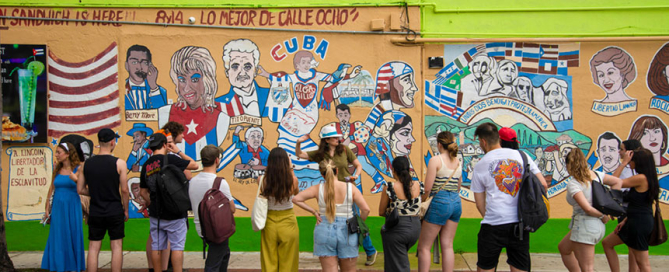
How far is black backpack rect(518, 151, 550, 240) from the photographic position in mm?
4906

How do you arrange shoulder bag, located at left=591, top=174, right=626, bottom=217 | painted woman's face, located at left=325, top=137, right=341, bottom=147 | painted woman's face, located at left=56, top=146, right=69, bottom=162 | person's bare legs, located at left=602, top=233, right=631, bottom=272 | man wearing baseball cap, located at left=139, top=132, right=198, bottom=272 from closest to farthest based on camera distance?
shoulder bag, located at left=591, top=174, right=626, bottom=217, man wearing baseball cap, located at left=139, top=132, right=198, bottom=272, person's bare legs, located at left=602, top=233, right=631, bottom=272, painted woman's face, located at left=56, top=146, right=69, bottom=162, painted woman's face, located at left=325, top=137, right=341, bottom=147

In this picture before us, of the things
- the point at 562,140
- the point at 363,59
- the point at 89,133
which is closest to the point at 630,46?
the point at 562,140

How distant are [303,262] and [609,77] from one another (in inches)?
209

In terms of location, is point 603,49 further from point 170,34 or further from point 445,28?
point 170,34

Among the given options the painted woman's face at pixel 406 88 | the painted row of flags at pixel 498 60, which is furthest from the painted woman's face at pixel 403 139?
the painted row of flags at pixel 498 60

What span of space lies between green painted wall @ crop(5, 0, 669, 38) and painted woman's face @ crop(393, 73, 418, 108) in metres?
0.73

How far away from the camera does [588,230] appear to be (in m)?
5.63

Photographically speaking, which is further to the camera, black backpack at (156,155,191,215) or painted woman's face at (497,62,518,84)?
painted woman's face at (497,62,518,84)

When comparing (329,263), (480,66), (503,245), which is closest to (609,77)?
(480,66)

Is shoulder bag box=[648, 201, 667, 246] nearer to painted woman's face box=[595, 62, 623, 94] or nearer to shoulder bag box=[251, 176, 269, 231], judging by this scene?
painted woman's face box=[595, 62, 623, 94]

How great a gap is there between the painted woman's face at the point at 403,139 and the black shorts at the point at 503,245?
2.85 metres

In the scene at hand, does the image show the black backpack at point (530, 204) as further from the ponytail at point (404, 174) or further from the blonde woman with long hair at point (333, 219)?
the blonde woman with long hair at point (333, 219)

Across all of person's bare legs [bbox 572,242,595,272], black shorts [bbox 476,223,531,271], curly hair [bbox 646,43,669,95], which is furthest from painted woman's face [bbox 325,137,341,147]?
curly hair [bbox 646,43,669,95]

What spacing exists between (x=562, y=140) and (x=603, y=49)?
149 centimetres
